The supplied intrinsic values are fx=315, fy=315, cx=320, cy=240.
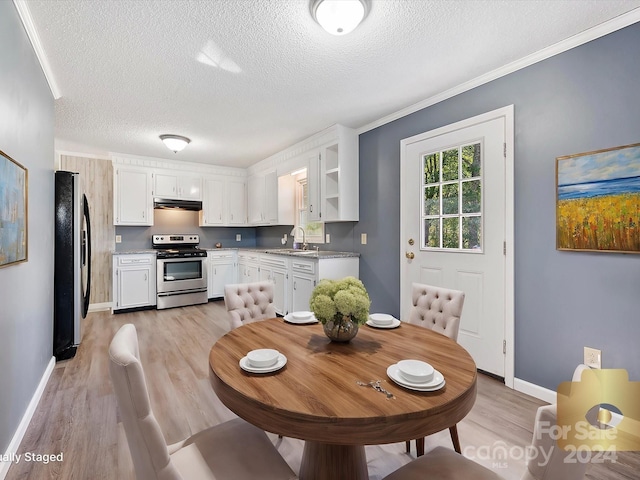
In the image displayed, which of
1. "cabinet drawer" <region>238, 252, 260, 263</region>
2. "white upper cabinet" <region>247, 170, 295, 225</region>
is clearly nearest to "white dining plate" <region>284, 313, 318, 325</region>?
"cabinet drawer" <region>238, 252, 260, 263</region>

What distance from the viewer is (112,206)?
16.5ft

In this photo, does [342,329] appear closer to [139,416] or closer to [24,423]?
[139,416]

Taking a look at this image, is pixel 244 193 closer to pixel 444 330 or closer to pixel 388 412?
pixel 444 330

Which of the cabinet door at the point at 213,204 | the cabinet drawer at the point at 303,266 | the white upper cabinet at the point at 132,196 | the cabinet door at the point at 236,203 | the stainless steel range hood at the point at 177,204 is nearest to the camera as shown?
the cabinet drawer at the point at 303,266

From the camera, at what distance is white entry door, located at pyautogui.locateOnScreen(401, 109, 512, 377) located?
8.25 ft

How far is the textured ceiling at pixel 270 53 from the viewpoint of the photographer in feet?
6.11

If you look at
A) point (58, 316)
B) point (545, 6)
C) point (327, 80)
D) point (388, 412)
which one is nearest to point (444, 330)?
point (388, 412)

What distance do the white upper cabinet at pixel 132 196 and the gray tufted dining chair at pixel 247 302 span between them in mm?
3799

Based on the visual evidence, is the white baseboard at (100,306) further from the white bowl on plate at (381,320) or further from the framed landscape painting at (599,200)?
the framed landscape painting at (599,200)

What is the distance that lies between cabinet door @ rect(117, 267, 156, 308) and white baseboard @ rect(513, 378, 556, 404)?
16.1 ft

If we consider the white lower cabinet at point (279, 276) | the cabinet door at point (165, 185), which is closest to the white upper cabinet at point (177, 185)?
the cabinet door at point (165, 185)

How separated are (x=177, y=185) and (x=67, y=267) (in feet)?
8.83

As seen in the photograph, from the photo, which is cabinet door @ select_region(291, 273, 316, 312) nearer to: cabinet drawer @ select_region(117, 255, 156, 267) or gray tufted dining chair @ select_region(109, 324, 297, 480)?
gray tufted dining chair @ select_region(109, 324, 297, 480)

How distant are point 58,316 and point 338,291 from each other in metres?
2.97
